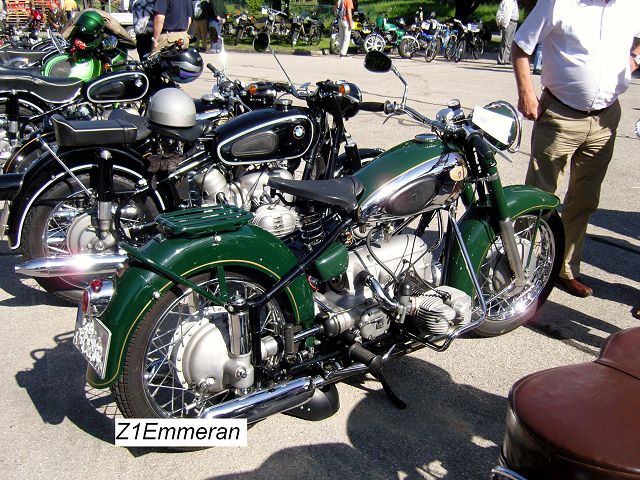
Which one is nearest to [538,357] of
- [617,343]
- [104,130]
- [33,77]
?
[617,343]

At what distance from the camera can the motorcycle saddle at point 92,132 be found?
3.76 meters

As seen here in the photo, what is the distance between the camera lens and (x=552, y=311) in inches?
165

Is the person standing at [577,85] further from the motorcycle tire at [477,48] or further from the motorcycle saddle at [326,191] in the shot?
the motorcycle tire at [477,48]

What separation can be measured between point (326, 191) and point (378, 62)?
1.02 metres

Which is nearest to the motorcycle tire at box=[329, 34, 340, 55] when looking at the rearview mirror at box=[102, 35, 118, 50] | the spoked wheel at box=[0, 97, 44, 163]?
the rearview mirror at box=[102, 35, 118, 50]

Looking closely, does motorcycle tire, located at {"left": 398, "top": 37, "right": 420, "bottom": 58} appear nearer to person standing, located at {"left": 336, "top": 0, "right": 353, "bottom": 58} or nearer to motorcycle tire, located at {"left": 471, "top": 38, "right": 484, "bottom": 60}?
person standing, located at {"left": 336, "top": 0, "right": 353, "bottom": 58}

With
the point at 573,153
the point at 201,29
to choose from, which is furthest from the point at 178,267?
the point at 201,29

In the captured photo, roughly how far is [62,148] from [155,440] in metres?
2.12

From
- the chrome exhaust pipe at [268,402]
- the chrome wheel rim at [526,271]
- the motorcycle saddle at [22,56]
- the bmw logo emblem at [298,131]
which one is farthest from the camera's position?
the motorcycle saddle at [22,56]

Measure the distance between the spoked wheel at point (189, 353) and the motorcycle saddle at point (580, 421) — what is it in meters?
1.32

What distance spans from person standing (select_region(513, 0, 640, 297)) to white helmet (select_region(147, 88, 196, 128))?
2.07m

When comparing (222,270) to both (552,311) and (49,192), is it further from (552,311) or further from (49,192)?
(552,311)

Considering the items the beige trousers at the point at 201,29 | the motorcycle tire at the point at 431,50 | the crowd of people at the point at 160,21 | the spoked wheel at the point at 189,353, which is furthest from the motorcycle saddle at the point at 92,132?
the motorcycle tire at the point at 431,50

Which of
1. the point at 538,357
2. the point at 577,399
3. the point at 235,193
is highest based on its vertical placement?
the point at 577,399
